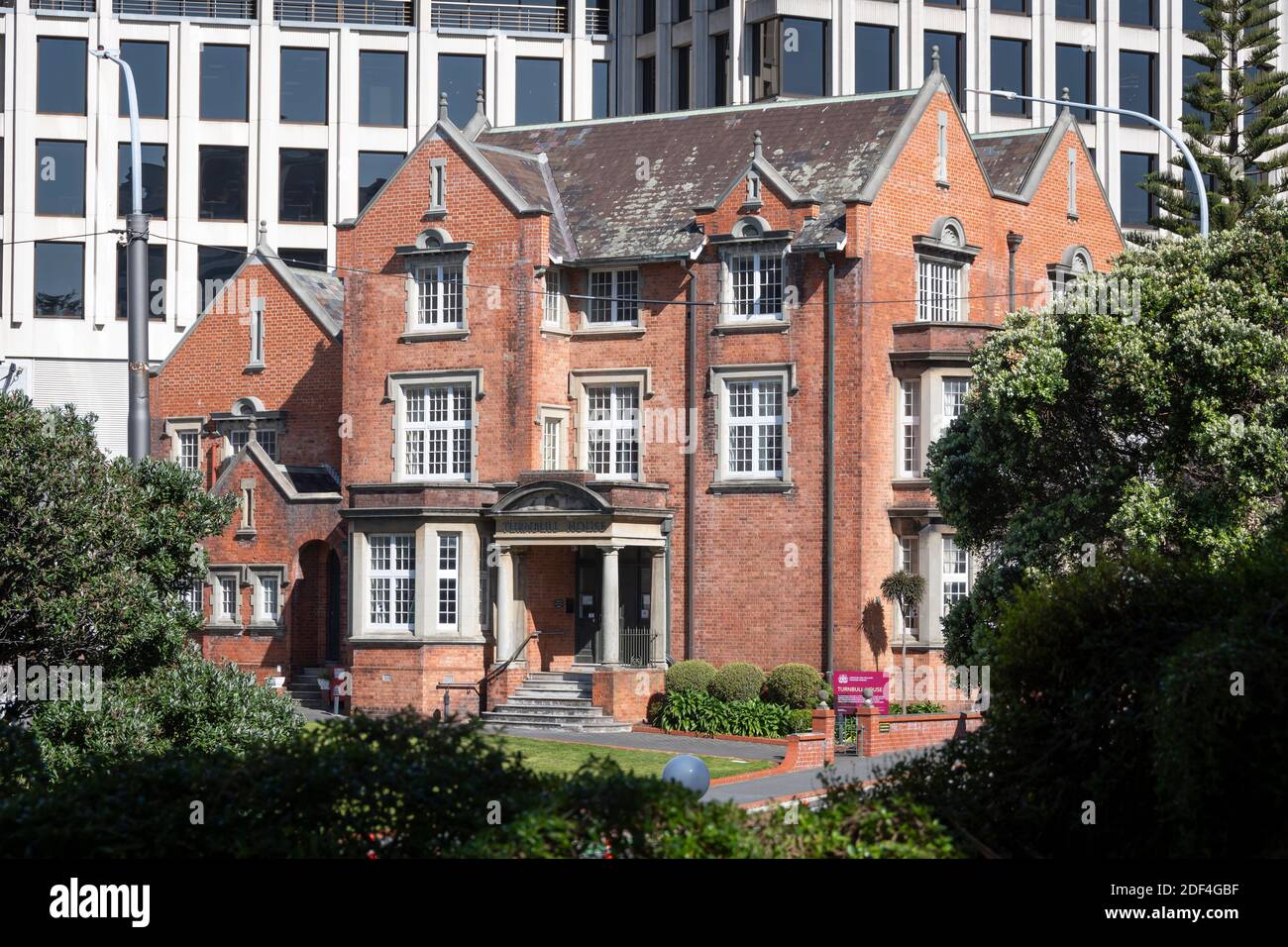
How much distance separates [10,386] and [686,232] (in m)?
29.8

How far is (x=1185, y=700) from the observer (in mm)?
16125

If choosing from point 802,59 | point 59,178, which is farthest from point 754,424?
point 59,178

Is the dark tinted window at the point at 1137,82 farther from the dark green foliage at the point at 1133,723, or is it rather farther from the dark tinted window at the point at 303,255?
the dark green foliage at the point at 1133,723

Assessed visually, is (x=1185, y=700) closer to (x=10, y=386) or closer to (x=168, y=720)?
(x=168, y=720)

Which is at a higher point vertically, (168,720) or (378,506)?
(378,506)

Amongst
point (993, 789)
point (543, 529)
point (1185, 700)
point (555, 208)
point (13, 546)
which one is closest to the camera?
point (1185, 700)

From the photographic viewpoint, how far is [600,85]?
70.2m

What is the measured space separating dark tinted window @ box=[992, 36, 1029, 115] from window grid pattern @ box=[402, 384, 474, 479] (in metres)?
28.3

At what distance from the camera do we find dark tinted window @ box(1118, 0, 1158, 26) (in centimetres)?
6800

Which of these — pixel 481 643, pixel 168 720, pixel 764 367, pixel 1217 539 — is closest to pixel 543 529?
pixel 481 643

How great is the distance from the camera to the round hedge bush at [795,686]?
135ft

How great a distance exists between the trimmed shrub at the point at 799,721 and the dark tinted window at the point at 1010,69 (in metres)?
32.6
